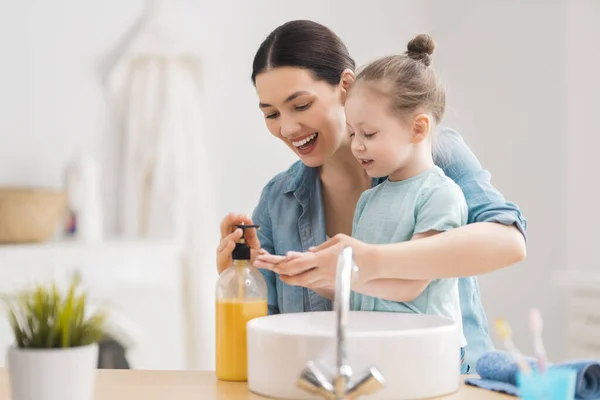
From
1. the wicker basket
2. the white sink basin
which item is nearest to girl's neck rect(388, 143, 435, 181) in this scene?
the white sink basin

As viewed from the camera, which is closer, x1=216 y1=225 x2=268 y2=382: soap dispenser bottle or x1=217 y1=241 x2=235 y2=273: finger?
x1=216 y1=225 x2=268 y2=382: soap dispenser bottle

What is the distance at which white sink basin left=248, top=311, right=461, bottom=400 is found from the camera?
1106 mm

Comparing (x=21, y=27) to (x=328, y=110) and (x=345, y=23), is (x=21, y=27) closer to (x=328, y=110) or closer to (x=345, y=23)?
(x=345, y=23)

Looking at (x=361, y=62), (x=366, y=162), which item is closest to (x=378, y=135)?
(x=366, y=162)

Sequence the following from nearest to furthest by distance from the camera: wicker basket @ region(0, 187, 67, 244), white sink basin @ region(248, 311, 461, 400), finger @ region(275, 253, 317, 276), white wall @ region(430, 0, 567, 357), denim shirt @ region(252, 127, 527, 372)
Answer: white sink basin @ region(248, 311, 461, 400) < finger @ region(275, 253, 317, 276) < denim shirt @ region(252, 127, 527, 372) < wicker basket @ region(0, 187, 67, 244) < white wall @ region(430, 0, 567, 357)

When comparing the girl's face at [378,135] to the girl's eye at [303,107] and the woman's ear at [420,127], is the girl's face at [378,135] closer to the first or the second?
the woman's ear at [420,127]

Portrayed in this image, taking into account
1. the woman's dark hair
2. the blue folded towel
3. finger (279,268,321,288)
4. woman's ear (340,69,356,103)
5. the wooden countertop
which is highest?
the woman's dark hair

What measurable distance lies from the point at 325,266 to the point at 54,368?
397mm

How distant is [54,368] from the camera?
100cm

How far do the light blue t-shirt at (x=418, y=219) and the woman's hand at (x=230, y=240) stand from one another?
0.59 ft

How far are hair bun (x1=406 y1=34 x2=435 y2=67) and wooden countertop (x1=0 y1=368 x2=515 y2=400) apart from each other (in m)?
0.58

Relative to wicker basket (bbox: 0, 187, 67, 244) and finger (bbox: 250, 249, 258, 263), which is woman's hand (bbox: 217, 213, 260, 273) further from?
wicker basket (bbox: 0, 187, 67, 244)

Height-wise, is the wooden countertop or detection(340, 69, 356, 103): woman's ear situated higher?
detection(340, 69, 356, 103): woman's ear

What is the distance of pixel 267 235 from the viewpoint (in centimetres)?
180
